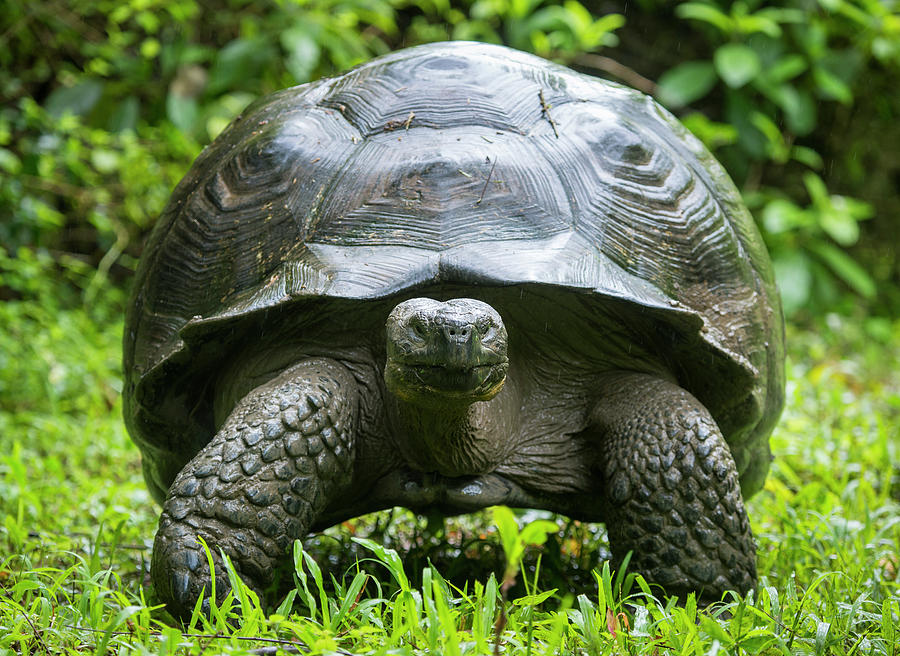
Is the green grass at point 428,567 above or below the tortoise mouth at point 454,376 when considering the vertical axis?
below

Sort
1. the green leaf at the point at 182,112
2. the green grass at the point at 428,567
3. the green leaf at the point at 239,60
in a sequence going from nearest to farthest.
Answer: the green grass at the point at 428,567, the green leaf at the point at 239,60, the green leaf at the point at 182,112

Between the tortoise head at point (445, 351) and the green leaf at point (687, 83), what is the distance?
634cm

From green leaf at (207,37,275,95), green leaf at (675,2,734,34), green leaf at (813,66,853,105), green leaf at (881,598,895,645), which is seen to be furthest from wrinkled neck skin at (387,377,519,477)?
green leaf at (813,66,853,105)

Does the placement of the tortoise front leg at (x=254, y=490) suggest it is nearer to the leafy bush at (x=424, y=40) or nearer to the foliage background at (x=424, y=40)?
the foliage background at (x=424, y=40)

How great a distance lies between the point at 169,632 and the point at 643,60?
8622 mm

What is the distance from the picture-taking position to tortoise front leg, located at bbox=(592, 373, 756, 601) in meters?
2.72

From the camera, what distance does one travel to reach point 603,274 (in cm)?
277

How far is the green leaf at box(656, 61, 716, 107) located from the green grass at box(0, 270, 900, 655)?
325 cm

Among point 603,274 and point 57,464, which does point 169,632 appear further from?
point 57,464

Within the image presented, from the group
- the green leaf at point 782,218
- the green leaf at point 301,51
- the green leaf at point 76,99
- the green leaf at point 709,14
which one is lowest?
the green leaf at point 782,218

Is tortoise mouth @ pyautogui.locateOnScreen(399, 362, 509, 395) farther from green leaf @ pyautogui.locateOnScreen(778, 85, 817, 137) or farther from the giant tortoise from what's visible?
green leaf @ pyautogui.locateOnScreen(778, 85, 817, 137)

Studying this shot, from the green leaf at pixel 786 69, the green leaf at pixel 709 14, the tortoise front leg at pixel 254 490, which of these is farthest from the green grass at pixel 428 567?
the green leaf at pixel 709 14

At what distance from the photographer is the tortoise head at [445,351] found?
2.38 meters

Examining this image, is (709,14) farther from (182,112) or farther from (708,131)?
(182,112)
